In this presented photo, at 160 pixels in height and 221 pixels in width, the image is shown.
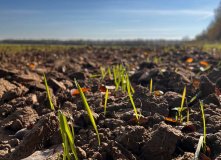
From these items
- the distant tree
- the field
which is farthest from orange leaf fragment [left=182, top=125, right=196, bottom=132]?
the distant tree

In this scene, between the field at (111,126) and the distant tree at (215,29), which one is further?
the distant tree at (215,29)

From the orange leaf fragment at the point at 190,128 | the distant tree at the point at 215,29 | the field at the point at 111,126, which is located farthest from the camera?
the distant tree at the point at 215,29

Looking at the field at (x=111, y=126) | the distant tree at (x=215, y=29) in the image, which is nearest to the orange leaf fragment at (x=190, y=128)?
the field at (x=111, y=126)

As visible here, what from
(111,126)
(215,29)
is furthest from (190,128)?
(215,29)

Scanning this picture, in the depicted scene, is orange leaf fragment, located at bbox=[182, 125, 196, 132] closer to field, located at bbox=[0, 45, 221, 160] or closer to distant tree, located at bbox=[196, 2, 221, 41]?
field, located at bbox=[0, 45, 221, 160]

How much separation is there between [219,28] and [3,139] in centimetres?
3081

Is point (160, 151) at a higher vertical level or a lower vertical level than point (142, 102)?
lower

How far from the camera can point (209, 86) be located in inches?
81.0

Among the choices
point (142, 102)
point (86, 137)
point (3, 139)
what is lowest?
point (3, 139)

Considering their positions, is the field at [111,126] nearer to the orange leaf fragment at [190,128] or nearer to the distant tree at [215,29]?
the orange leaf fragment at [190,128]

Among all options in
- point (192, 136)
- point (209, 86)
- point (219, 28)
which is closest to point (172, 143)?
point (192, 136)

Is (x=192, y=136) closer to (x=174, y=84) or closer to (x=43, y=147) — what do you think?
(x=43, y=147)

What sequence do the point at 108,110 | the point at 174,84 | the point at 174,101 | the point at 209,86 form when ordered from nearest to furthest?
the point at 108,110 → the point at 174,101 → the point at 209,86 → the point at 174,84

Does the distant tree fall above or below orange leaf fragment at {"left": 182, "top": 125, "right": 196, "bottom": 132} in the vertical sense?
above
